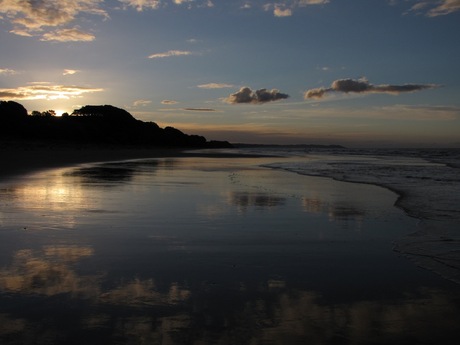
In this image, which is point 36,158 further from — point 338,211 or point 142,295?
point 142,295

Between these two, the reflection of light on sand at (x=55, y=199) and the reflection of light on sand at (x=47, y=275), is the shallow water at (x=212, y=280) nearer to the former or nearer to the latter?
the reflection of light on sand at (x=47, y=275)

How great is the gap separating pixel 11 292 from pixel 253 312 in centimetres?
282

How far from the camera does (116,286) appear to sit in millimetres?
5391

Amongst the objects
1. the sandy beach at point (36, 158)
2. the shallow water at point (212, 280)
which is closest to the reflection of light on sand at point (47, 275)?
the shallow water at point (212, 280)

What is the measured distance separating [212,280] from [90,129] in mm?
103386

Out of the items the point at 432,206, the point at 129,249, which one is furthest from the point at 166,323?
the point at 432,206

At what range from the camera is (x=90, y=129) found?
103 metres

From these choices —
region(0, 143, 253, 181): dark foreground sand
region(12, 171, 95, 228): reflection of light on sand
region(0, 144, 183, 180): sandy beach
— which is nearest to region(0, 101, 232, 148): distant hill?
region(0, 143, 253, 181): dark foreground sand

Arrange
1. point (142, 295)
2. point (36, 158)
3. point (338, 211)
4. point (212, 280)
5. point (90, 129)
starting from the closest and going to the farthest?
point (142, 295), point (212, 280), point (338, 211), point (36, 158), point (90, 129)

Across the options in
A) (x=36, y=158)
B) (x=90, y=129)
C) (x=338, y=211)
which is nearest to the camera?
(x=338, y=211)

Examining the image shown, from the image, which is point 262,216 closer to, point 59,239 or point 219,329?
point 59,239

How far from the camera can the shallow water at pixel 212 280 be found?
13.9 ft

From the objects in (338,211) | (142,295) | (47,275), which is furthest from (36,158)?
(142,295)

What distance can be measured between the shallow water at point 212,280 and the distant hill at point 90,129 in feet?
214
